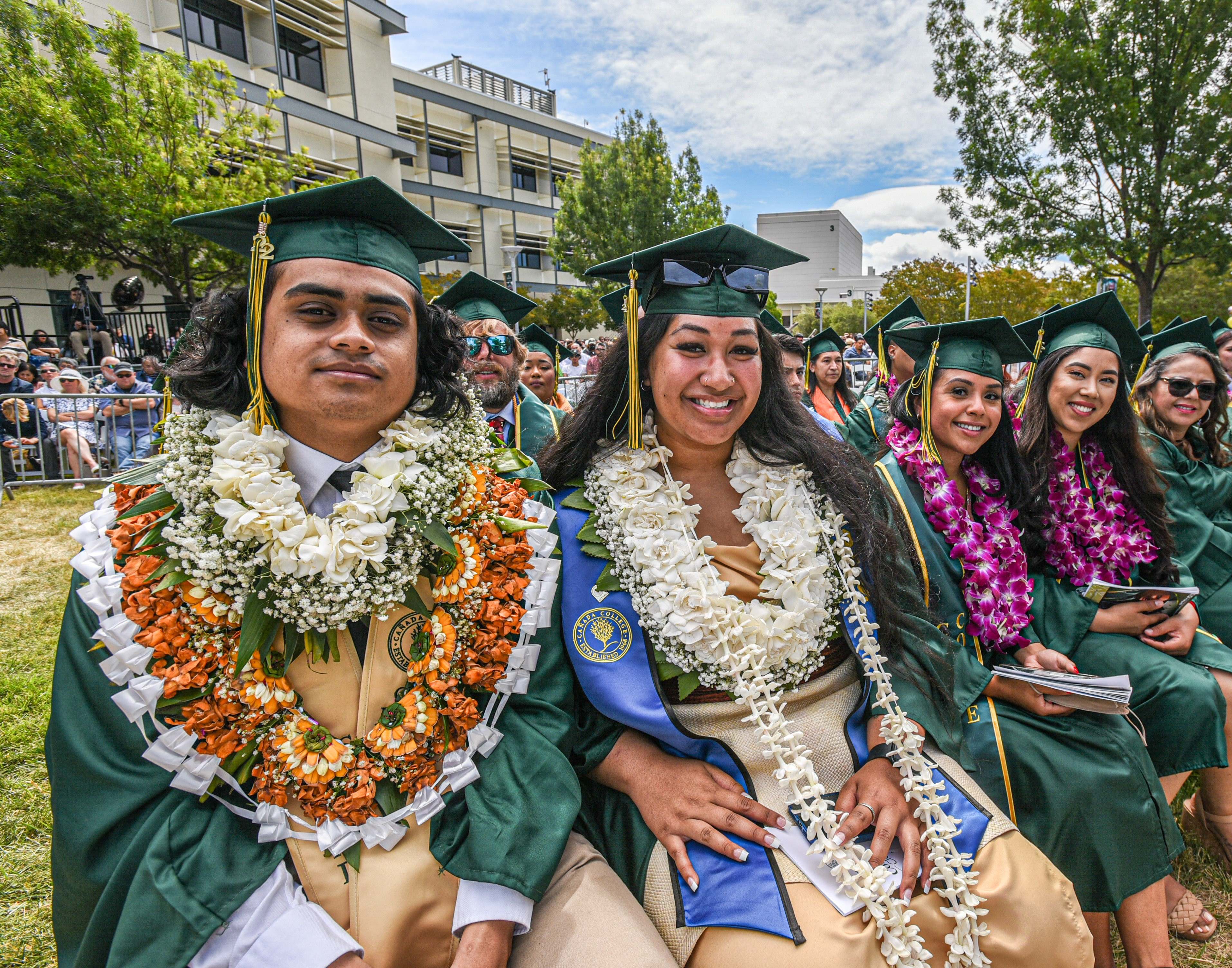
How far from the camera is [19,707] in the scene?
3846mm

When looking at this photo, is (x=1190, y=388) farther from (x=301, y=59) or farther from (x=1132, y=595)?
(x=301, y=59)

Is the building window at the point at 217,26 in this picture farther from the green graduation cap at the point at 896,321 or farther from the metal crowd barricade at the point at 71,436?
the green graduation cap at the point at 896,321

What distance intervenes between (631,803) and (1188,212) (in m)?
12.9

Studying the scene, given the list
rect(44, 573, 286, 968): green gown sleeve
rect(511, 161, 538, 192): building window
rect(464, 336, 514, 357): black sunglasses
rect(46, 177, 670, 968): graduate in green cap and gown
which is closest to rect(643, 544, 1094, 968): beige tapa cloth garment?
rect(46, 177, 670, 968): graduate in green cap and gown

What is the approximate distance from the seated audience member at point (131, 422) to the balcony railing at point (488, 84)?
3066 centimetres

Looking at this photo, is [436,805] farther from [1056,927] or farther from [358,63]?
[358,63]

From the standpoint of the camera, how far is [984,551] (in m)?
2.91

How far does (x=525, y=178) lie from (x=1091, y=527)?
3970 cm

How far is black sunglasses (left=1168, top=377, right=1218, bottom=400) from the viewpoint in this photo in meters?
4.21

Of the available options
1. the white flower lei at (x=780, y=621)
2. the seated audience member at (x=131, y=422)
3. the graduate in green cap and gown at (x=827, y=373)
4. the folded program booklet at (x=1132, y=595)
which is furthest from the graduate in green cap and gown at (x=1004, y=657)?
the seated audience member at (x=131, y=422)

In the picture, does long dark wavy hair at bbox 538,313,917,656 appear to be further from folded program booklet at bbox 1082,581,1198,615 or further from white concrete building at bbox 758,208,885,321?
white concrete building at bbox 758,208,885,321

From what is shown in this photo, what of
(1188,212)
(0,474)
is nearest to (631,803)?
(0,474)

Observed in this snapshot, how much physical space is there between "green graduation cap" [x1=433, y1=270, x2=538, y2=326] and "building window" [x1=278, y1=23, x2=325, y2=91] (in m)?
23.3

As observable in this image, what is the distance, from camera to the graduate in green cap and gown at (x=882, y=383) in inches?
202
